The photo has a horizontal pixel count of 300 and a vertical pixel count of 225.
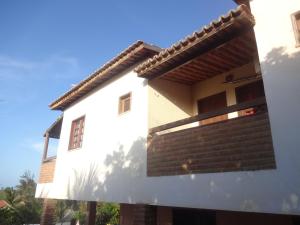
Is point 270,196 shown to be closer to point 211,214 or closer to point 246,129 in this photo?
point 246,129

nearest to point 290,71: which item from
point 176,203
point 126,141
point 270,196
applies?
point 270,196

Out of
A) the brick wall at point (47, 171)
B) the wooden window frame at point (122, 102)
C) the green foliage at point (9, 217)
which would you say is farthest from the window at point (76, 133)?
the green foliage at point (9, 217)

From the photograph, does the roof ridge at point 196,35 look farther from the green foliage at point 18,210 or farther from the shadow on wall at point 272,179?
the green foliage at point 18,210

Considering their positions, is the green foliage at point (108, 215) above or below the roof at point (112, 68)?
below

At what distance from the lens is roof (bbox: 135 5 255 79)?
5.48 metres

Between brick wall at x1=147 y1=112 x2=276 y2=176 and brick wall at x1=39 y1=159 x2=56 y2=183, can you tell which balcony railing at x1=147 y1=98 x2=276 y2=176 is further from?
brick wall at x1=39 y1=159 x2=56 y2=183

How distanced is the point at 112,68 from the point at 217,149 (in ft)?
17.6

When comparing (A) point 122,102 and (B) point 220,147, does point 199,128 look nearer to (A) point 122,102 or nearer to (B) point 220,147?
(B) point 220,147

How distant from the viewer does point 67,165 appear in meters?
11.4

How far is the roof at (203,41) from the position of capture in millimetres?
5478

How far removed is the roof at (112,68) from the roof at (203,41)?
1096 millimetres

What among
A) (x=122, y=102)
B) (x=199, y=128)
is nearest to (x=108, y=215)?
(x=122, y=102)

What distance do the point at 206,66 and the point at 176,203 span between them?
12.8 feet

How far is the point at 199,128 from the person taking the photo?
603 centimetres
